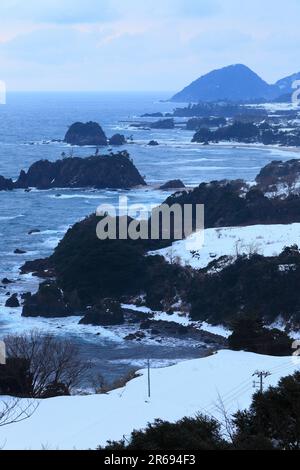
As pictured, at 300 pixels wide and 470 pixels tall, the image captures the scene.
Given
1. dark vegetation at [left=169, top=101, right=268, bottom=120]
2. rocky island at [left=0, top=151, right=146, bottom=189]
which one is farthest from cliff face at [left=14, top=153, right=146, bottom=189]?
dark vegetation at [left=169, top=101, right=268, bottom=120]

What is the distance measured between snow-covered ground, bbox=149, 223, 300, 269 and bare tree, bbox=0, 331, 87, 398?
9571mm

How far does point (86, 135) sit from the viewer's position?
257ft

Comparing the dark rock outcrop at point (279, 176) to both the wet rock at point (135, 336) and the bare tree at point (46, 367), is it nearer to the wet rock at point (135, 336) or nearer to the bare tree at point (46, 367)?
the wet rock at point (135, 336)

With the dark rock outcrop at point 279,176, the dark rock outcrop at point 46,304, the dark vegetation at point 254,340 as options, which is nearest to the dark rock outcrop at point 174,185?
the dark rock outcrop at point 279,176

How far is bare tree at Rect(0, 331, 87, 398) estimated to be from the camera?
14.0 meters

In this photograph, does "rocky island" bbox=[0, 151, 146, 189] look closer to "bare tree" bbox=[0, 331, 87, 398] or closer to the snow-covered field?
"bare tree" bbox=[0, 331, 87, 398]

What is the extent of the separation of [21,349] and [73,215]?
22.9m

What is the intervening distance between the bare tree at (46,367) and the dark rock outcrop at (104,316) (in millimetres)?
4268

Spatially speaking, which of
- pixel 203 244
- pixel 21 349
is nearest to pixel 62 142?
pixel 203 244

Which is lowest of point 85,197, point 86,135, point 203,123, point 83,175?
point 85,197

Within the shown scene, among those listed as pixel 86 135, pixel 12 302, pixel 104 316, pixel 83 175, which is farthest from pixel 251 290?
pixel 86 135

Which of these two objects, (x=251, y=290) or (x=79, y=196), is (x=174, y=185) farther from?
(x=251, y=290)

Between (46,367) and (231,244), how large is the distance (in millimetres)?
13445
